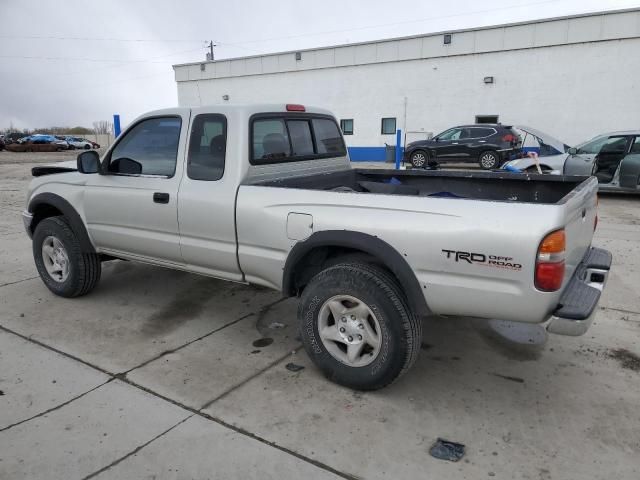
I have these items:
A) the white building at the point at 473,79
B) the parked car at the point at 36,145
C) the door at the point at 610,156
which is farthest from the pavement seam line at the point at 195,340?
the parked car at the point at 36,145

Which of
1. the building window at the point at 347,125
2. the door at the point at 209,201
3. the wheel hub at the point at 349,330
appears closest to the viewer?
the wheel hub at the point at 349,330

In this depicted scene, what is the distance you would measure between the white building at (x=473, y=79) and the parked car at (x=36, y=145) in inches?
764

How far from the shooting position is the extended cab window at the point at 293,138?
374cm

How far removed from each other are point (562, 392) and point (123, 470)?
2669 mm

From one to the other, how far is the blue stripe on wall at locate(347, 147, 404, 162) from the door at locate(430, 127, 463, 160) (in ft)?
19.1

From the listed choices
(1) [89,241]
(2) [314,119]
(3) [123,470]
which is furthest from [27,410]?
(2) [314,119]

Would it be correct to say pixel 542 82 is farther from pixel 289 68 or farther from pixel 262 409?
pixel 262 409

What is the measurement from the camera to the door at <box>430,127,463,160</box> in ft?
58.2

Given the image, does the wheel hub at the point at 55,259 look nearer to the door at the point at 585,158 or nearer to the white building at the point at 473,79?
the door at the point at 585,158

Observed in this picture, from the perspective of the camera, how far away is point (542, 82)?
19547mm

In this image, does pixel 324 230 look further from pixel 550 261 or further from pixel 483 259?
pixel 550 261

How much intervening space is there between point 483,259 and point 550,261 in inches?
12.5

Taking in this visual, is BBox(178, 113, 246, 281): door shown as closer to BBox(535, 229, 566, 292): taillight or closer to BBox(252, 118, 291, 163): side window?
BBox(252, 118, 291, 163): side window

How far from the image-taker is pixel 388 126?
23703 millimetres
